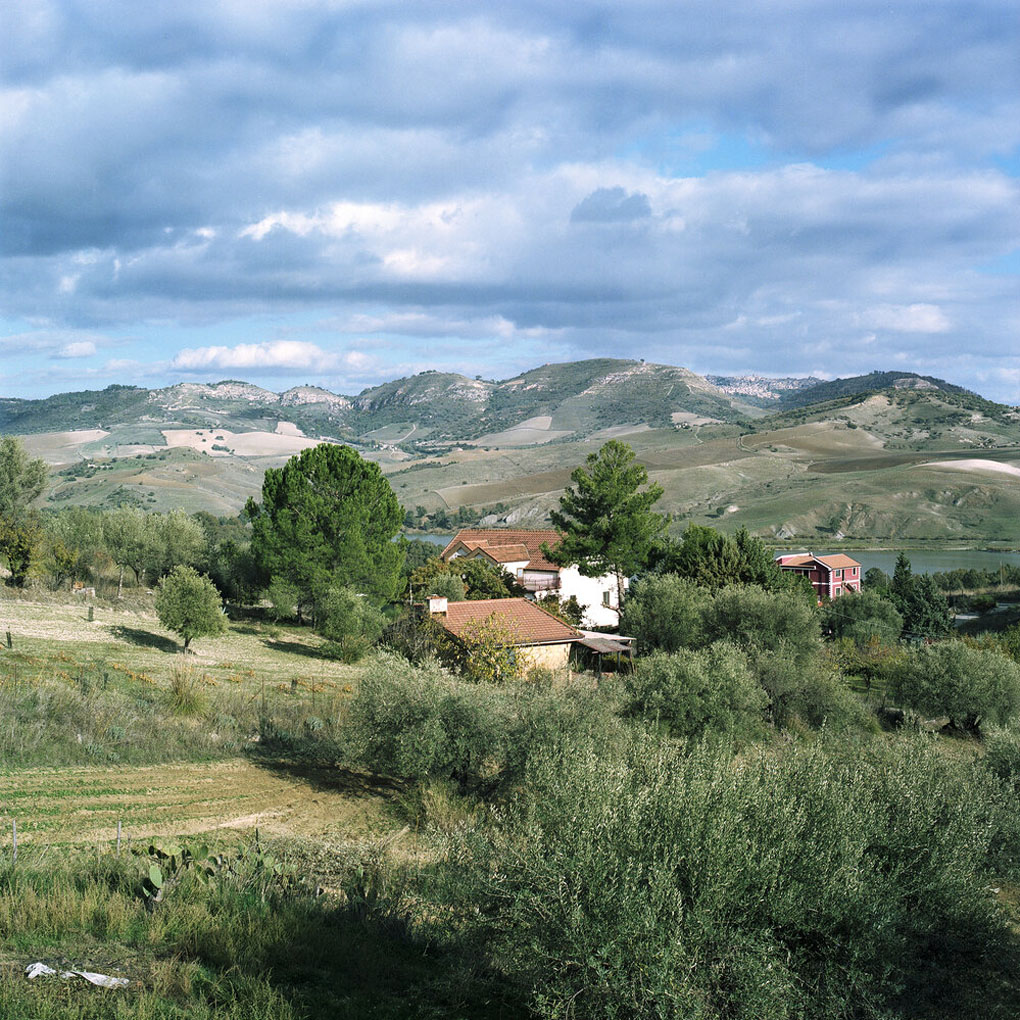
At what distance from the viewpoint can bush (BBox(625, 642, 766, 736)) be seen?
21031mm

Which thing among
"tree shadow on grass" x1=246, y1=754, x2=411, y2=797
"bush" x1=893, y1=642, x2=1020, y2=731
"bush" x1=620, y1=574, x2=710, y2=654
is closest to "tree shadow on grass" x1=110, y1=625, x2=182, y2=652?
"tree shadow on grass" x1=246, y1=754, x2=411, y2=797

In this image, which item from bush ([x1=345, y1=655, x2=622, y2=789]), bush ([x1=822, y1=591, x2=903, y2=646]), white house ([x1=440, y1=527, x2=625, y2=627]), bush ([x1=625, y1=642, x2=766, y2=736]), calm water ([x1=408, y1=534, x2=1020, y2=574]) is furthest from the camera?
calm water ([x1=408, y1=534, x2=1020, y2=574])

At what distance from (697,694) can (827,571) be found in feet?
188

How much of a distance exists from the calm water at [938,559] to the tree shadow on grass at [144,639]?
265ft

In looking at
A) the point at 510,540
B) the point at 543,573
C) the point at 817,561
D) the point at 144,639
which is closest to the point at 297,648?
the point at 144,639

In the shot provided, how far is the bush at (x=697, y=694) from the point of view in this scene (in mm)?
21031

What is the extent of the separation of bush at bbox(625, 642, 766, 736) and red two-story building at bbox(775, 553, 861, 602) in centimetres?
5192

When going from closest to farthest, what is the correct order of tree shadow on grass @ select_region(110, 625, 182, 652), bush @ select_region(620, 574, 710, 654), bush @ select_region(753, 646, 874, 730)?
bush @ select_region(753, 646, 874, 730), tree shadow on grass @ select_region(110, 625, 182, 652), bush @ select_region(620, 574, 710, 654)

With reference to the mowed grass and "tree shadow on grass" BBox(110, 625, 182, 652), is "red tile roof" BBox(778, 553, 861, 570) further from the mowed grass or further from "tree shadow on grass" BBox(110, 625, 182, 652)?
"tree shadow on grass" BBox(110, 625, 182, 652)

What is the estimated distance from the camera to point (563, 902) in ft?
20.8

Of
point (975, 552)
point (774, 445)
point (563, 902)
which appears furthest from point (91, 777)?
point (774, 445)

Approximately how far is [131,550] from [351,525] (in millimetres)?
14241

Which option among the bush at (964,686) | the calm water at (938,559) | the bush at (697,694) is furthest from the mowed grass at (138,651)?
the calm water at (938,559)

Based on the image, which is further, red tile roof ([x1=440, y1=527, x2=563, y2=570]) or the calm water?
the calm water
